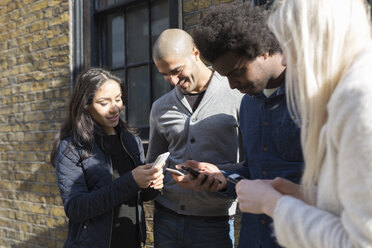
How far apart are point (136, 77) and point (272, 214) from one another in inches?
118

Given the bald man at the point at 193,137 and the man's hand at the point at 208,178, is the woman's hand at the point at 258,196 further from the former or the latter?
the bald man at the point at 193,137

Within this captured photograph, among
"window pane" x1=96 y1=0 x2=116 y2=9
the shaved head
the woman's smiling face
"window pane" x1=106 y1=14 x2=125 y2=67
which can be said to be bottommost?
the woman's smiling face

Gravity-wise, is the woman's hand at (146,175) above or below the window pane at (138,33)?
below

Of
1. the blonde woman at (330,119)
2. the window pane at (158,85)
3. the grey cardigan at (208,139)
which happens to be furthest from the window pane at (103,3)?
the blonde woman at (330,119)

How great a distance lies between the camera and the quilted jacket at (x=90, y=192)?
2072 mm

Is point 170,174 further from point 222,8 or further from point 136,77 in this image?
point 136,77

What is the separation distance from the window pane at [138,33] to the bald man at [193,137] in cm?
147

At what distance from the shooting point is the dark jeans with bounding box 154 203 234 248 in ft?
7.07

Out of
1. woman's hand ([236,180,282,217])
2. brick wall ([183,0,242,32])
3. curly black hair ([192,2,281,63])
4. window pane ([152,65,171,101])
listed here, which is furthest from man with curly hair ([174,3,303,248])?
window pane ([152,65,171,101])

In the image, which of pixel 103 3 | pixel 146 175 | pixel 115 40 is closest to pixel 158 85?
pixel 115 40

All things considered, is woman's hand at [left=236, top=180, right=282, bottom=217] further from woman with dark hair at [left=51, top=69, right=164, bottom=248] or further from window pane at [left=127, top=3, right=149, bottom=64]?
window pane at [left=127, top=3, right=149, bottom=64]

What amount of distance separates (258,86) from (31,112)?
11.5 feet

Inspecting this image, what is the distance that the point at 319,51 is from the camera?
0.97 meters

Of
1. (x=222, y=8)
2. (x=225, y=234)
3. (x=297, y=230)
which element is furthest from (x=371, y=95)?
(x=225, y=234)
